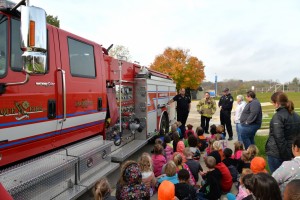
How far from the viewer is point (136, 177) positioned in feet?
10.3

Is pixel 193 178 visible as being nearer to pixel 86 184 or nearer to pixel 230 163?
pixel 230 163

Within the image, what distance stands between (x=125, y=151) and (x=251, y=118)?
3.03m

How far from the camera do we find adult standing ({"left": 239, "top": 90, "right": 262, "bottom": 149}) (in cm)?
584

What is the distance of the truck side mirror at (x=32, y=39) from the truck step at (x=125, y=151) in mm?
2867

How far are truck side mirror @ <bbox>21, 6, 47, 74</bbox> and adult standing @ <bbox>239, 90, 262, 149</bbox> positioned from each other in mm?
5001

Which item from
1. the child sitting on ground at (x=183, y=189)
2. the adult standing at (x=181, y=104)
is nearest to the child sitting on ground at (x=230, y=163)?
the child sitting on ground at (x=183, y=189)

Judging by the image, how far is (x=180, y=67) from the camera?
31766mm

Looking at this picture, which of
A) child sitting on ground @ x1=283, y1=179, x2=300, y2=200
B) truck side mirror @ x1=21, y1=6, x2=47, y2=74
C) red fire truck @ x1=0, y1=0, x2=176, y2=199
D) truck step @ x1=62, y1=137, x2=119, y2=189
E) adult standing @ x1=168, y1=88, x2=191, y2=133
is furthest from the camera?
adult standing @ x1=168, y1=88, x2=191, y2=133

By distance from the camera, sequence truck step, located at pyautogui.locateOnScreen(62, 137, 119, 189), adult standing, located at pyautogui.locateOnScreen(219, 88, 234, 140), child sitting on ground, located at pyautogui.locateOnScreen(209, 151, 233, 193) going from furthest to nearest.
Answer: adult standing, located at pyautogui.locateOnScreen(219, 88, 234, 140) < child sitting on ground, located at pyautogui.locateOnScreen(209, 151, 233, 193) < truck step, located at pyautogui.locateOnScreen(62, 137, 119, 189)

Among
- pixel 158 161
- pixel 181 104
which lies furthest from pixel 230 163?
pixel 181 104

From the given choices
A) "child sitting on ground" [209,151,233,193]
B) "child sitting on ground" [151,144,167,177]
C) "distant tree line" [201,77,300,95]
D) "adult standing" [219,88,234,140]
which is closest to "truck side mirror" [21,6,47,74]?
"child sitting on ground" [151,144,167,177]

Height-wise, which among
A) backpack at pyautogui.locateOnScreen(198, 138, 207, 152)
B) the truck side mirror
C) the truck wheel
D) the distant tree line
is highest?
the distant tree line

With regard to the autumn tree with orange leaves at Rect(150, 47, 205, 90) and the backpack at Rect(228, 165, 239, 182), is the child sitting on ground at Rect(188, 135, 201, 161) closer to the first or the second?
the backpack at Rect(228, 165, 239, 182)

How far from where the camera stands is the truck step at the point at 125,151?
4.68 m
